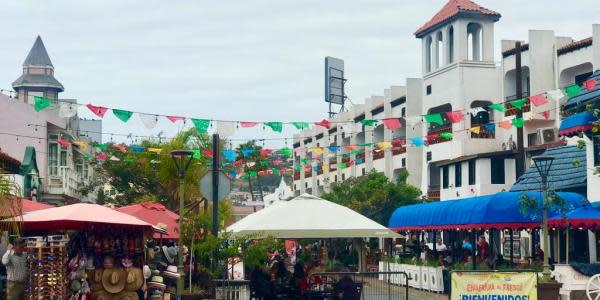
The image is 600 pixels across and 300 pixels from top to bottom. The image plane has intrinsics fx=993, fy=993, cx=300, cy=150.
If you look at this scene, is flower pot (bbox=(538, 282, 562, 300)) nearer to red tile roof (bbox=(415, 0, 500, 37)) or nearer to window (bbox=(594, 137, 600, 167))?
window (bbox=(594, 137, 600, 167))

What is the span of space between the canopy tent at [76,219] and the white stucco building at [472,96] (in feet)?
88.6

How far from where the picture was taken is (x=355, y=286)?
20859 mm

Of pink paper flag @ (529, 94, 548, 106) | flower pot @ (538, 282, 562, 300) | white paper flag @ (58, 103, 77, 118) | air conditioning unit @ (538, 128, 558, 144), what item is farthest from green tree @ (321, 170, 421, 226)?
flower pot @ (538, 282, 562, 300)

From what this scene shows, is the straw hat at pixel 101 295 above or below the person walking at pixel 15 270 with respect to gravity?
below

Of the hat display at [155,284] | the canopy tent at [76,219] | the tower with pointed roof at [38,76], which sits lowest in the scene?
the hat display at [155,284]

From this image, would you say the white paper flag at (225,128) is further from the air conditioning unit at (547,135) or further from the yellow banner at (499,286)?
the air conditioning unit at (547,135)

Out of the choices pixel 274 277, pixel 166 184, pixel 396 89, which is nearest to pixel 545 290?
pixel 274 277

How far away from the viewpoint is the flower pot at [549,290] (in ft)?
71.0

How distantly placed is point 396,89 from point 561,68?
20.3 metres

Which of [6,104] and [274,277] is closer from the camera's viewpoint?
[274,277]

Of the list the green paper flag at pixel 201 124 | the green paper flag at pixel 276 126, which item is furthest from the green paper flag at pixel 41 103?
the green paper flag at pixel 276 126

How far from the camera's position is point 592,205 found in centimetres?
2762

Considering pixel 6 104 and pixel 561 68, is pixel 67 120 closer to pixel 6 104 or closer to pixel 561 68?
pixel 6 104

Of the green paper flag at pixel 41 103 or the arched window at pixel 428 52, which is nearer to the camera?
the green paper flag at pixel 41 103
